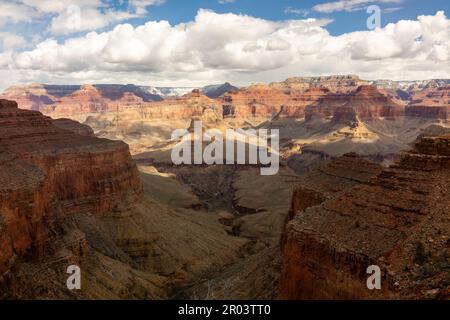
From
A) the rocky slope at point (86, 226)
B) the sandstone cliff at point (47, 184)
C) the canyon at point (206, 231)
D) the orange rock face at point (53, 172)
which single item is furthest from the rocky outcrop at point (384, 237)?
the orange rock face at point (53, 172)

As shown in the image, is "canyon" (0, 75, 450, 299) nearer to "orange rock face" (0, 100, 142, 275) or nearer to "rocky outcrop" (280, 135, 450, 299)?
"rocky outcrop" (280, 135, 450, 299)

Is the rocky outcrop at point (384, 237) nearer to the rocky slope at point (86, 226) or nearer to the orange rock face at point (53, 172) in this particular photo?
the rocky slope at point (86, 226)

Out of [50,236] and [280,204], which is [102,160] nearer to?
[50,236]

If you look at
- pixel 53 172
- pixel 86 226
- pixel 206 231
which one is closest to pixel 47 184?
pixel 53 172

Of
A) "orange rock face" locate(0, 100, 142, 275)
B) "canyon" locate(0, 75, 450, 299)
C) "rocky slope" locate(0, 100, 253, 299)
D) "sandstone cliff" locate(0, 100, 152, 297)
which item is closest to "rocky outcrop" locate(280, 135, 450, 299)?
"canyon" locate(0, 75, 450, 299)

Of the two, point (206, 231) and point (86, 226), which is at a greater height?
point (86, 226)

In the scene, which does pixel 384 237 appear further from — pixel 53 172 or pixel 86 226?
pixel 53 172
